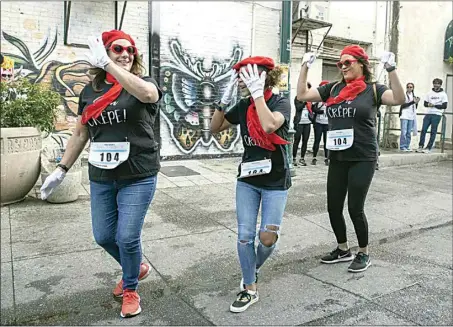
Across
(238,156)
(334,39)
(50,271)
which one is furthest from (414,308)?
(334,39)

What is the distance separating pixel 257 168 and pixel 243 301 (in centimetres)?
97

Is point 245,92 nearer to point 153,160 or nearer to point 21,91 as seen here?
point 153,160

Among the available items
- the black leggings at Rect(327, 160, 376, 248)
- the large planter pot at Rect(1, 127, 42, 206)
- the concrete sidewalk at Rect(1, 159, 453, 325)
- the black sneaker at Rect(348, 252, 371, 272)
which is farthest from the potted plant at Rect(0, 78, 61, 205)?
the black sneaker at Rect(348, 252, 371, 272)

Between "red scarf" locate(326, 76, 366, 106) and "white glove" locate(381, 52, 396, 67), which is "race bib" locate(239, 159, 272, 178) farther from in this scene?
"white glove" locate(381, 52, 396, 67)

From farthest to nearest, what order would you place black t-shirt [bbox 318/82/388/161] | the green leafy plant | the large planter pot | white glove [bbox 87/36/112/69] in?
the green leafy plant, the large planter pot, black t-shirt [bbox 318/82/388/161], white glove [bbox 87/36/112/69]

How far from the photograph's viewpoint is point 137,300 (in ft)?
10.2

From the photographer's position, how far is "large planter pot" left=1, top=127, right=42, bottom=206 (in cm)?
526

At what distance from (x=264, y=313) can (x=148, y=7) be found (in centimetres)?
750

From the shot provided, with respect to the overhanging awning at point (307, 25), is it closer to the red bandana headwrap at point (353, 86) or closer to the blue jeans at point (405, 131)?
the blue jeans at point (405, 131)

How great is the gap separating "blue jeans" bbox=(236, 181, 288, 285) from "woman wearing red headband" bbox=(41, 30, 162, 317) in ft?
2.22

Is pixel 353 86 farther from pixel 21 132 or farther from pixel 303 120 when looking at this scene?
pixel 303 120

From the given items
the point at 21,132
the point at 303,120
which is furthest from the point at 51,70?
the point at 303,120

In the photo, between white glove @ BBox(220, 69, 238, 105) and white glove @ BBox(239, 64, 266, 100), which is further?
white glove @ BBox(220, 69, 238, 105)

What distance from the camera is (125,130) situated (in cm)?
286
